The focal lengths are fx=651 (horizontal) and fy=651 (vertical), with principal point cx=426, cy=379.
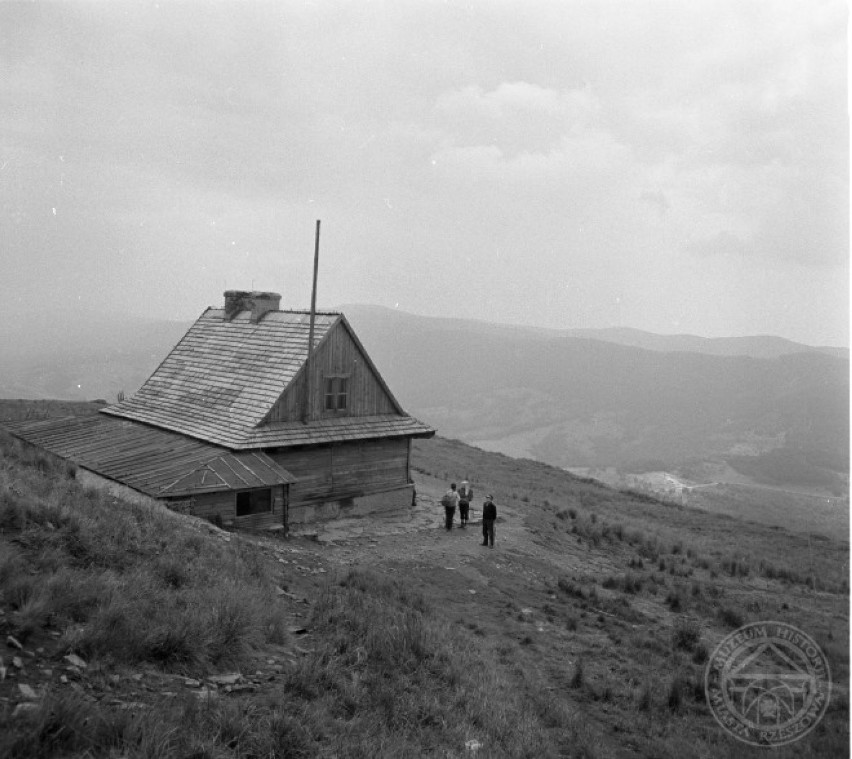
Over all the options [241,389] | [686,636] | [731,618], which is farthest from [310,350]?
[731,618]

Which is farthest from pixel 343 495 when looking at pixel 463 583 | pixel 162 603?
pixel 162 603

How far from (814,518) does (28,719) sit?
3363 inches

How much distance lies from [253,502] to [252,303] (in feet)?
31.7

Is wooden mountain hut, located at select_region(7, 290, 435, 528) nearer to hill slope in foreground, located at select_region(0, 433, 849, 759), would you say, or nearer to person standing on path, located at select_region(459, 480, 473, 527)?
hill slope in foreground, located at select_region(0, 433, 849, 759)

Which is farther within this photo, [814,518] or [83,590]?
[814,518]

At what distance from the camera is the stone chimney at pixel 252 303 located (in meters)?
25.6

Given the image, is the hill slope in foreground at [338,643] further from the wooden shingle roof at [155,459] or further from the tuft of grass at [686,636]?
the wooden shingle roof at [155,459]

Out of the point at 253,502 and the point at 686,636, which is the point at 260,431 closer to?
the point at 253,502

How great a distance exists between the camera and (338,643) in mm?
8945

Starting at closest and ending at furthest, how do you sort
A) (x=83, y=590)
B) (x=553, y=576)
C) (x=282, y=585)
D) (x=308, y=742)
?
1. (x=308, y=742)
2. (x=83, y=590)
3. (x=282, y=585)
4. (x=553, y=576)

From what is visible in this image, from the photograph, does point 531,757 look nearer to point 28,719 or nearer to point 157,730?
point 157,730

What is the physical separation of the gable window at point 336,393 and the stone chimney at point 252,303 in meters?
4.84

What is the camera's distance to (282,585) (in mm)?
11906

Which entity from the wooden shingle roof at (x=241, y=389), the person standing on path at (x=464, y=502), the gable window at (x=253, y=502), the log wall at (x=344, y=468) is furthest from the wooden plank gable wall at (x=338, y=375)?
the person standing on path at (x=464, y=502)
